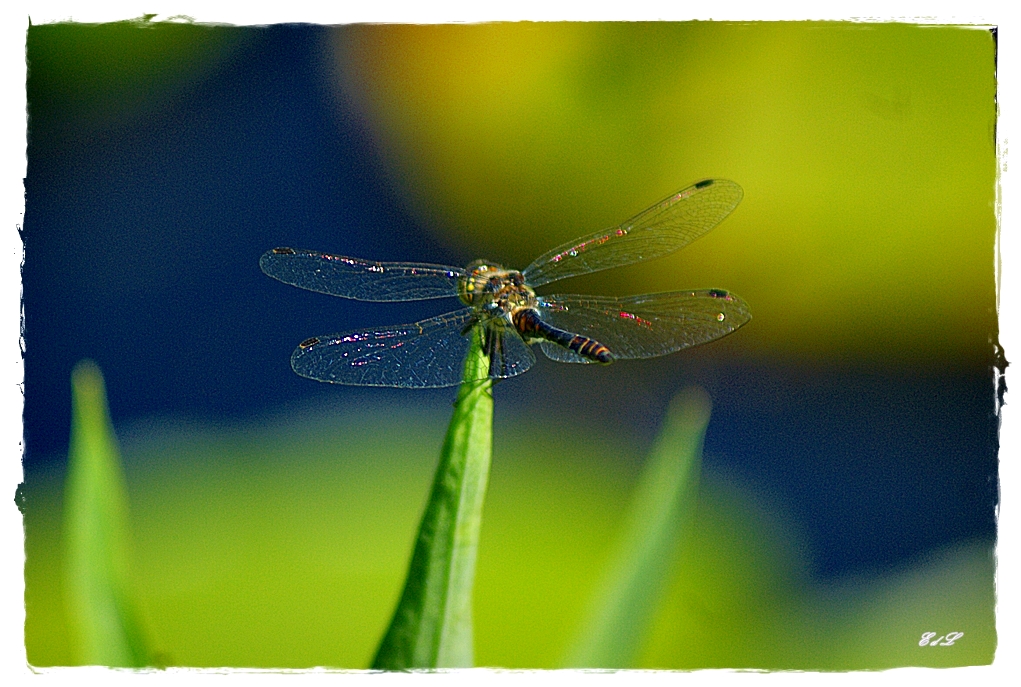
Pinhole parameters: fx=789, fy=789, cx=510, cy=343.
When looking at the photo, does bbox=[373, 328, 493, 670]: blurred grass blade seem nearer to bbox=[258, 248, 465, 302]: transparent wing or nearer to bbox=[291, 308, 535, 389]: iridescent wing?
bbox=[291, 308, 535, 389]: iridescent wing

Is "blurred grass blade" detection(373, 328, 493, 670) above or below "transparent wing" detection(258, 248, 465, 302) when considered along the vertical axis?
below

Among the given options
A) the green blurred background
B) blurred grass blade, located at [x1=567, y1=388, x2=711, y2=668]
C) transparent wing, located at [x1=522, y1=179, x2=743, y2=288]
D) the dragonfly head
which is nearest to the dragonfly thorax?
the dragonfly head

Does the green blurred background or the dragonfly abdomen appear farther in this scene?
the green blurred background

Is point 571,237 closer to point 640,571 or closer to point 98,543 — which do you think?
point 640,571

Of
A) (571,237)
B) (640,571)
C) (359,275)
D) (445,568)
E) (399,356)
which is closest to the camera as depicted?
(445,568)

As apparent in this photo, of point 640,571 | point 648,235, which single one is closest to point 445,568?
point 640,571

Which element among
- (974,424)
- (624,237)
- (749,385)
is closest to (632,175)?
(624,237)
